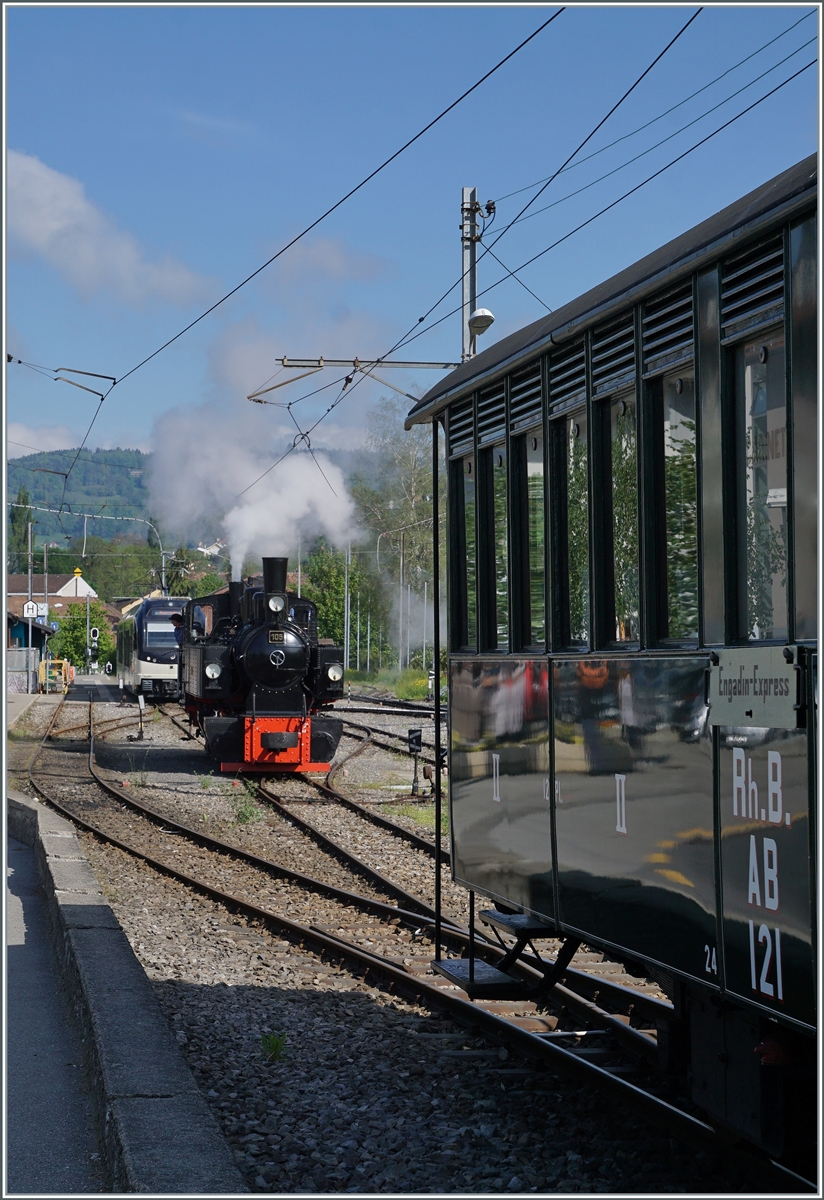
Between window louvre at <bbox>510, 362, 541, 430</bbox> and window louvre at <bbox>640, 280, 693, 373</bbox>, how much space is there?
39.5 inches

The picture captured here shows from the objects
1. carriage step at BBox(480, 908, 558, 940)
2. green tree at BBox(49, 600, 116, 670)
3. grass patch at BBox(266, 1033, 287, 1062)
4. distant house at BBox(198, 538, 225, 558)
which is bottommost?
grass patch at BBox(266, 1033, 287, 1062)

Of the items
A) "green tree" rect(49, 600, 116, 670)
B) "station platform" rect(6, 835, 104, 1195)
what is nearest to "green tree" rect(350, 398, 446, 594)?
"green tree" rect(49, 600, 116, 670)

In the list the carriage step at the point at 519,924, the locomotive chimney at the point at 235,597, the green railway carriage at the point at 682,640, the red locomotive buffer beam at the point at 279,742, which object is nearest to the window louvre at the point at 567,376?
the green railway carriage at the point at 682,640

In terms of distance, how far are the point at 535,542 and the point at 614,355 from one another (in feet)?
3.45

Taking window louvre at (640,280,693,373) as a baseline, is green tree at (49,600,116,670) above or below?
below

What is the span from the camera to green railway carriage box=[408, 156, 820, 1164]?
11.3ft

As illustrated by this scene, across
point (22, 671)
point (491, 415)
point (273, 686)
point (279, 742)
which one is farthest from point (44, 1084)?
point (22, 671)

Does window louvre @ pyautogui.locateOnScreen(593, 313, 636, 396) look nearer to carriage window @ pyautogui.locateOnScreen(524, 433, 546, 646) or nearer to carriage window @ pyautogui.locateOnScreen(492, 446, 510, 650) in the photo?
carriage window @ pyautogui.locateOnScreen(524, 433, 546, 646)

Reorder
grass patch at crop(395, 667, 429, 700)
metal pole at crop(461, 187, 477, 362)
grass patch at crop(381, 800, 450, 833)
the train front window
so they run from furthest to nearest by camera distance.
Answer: grass patch at crop(395, 667, 429, 700)
the train front window
metal pole at crop(461, 187, 477, 362)
grass patch at crop(381, 800, 450, 833)

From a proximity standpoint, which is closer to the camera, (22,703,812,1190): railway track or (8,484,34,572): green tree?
(22,703,812,1190): railway track

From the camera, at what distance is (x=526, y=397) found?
550cm

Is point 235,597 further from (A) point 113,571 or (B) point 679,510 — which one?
(A) point 113,571

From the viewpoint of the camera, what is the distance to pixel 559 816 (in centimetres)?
508

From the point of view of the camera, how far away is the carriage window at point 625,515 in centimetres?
452
